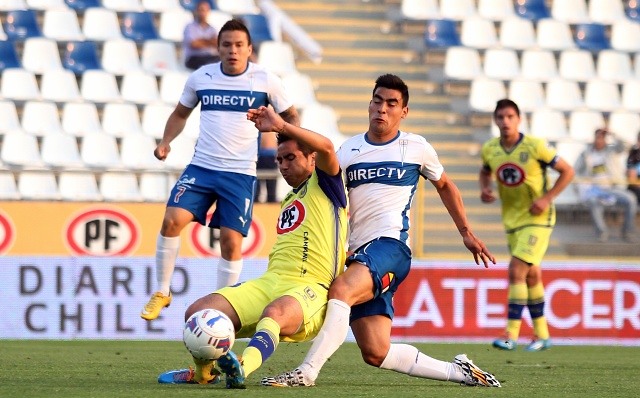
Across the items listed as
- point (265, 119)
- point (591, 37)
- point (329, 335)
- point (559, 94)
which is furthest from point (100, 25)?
point (265, 119)

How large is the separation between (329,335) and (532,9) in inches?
540

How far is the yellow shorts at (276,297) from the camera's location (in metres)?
6.94

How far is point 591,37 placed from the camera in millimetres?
19641

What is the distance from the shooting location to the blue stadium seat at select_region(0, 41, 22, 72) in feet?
53.2

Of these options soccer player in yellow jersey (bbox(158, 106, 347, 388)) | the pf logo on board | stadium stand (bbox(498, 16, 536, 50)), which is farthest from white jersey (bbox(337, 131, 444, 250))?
stadium stand (bbox(498, 16, 536, 50))

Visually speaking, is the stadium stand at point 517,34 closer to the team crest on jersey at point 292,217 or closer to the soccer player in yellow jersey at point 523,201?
the soccer player in yellow jersey at point 523,201

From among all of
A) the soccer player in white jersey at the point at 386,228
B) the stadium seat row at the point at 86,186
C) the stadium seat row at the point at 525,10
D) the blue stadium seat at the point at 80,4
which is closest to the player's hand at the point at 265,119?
the soccer player in white jersey at the point at 386,228

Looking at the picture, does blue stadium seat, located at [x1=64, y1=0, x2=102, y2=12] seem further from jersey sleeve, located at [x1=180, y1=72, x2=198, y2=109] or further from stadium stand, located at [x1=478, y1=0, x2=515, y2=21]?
jersey sleeve, located at [x1=180, y1=72, x2=198, y2=109]

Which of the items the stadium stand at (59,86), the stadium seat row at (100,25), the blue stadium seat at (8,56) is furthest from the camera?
the stadium seat row at (100,25)

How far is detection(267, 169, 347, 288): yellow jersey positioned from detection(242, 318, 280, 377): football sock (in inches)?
18.9

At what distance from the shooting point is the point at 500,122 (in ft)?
38.9

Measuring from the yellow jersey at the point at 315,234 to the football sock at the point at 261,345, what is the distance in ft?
1.58

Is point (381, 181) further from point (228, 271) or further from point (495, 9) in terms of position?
point (495, 9)

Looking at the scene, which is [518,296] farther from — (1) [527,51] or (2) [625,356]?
(1) [527,51]
